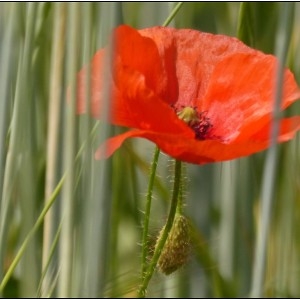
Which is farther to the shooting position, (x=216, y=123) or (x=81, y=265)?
(x=216, y=123)

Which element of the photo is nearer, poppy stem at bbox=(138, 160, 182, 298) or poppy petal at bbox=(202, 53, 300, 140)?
poppy stem at bbox=(138, 160, 182, 298)

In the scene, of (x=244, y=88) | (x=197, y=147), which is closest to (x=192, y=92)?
(x=244, y=88)

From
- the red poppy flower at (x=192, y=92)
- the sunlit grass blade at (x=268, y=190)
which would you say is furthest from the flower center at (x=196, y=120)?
the sunlit grass blade at (x=268, y=190)

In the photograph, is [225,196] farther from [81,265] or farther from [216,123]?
[81,265]

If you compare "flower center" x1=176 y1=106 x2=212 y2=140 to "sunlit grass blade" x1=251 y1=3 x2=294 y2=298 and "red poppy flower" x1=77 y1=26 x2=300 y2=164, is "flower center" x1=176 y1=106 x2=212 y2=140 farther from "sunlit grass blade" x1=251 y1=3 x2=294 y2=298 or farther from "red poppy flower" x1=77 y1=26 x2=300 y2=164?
"sunlit grass blade" x1=251 y1=3 x2=294 y2=298

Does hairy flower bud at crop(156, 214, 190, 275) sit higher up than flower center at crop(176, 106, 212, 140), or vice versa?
flower center at crop(176, 106, 212, 140)

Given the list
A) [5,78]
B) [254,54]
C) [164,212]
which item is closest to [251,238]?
[164,212]

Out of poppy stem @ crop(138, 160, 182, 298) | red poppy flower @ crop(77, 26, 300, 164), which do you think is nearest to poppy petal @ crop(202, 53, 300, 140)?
red poppy flower @ crop(77, 26, 300, 164)

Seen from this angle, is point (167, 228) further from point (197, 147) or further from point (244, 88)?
point (244, 88)
